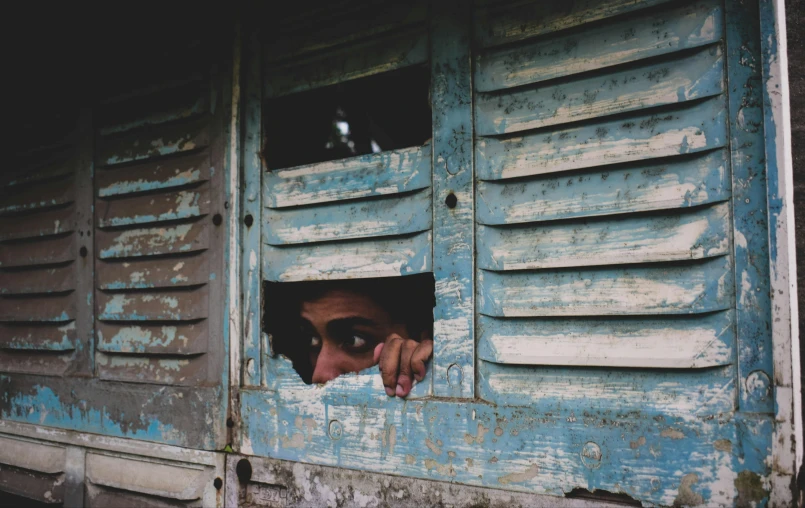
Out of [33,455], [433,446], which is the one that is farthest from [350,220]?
[33,455]

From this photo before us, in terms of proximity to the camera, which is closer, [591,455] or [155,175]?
[591,455]

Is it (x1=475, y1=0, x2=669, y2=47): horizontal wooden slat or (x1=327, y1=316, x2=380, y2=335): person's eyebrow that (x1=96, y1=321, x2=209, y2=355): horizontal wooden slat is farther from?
(x1=475, y1=0, x2=669, y2=47): horizontal wooden slat

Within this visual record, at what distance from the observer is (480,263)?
1.81 metres

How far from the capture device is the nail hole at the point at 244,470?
2193mm

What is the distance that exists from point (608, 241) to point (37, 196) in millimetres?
2939

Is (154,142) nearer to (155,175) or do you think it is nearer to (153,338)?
(155,175)

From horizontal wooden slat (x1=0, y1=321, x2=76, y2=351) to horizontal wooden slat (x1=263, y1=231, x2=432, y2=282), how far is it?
130 cm

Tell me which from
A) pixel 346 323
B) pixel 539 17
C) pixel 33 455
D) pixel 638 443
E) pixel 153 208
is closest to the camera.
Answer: pixel 638 443

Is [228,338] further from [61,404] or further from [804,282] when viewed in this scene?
[804,282]

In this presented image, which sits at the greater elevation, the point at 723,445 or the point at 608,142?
the point at 608,142

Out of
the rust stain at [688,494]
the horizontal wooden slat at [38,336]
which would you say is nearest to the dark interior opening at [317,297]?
the rust stain at [688,494]

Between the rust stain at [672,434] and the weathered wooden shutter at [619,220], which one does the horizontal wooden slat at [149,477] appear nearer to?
the weathered wooden shutter at [619,220]

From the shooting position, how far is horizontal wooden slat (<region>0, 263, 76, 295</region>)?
9.30 feet

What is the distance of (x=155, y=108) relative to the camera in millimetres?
2609
